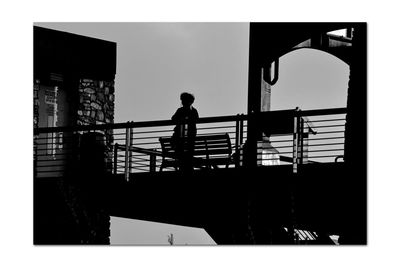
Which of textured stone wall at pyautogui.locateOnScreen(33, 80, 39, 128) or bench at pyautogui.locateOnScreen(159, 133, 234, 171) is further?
textured stone wall at pyautogui.locateOnScreen(33, 80, 39, 128)

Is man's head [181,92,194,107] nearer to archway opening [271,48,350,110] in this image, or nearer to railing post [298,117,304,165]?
archway opening [271,48,350,110]

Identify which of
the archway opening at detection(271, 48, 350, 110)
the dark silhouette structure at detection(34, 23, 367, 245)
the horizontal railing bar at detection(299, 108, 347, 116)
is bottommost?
the dark silhouette structure at detection(34, 23, 367, 245)

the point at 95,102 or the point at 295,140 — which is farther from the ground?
the point at 95,102

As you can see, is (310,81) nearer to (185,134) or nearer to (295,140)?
(295,140)

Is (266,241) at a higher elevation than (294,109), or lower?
lower

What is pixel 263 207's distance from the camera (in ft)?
50.2

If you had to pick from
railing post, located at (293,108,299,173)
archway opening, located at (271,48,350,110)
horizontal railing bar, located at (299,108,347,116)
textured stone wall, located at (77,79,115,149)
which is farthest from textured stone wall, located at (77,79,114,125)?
horizontal railing bar, located at (299,108,347,116)

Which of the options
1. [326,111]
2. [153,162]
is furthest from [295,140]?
[153,162]

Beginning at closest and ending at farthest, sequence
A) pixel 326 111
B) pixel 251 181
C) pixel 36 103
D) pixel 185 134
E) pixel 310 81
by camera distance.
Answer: pixel 326 111 → pixel 251 181 → pixel 310 81 → pixel 185 134 → pixel 36 103

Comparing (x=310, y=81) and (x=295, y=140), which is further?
(x=310, y=81)

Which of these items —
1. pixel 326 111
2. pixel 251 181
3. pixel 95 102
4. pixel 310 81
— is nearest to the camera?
pixel 326 111
